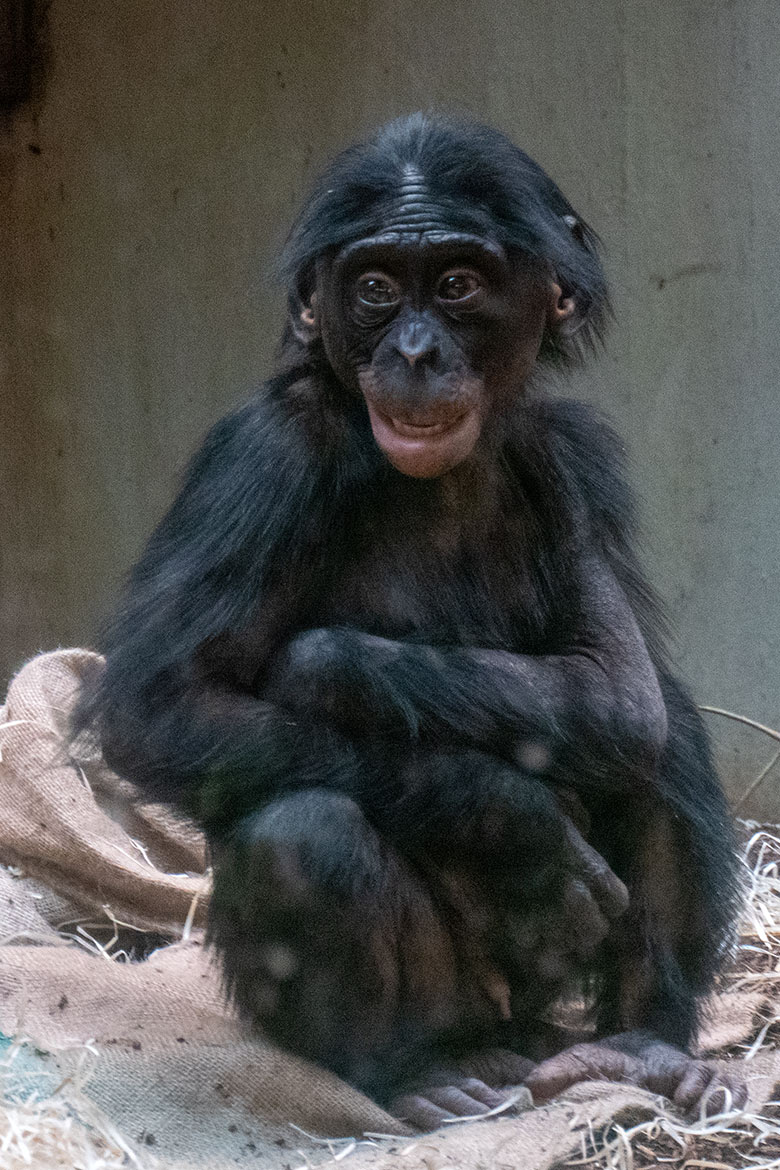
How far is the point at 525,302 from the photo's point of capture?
2.76 meters

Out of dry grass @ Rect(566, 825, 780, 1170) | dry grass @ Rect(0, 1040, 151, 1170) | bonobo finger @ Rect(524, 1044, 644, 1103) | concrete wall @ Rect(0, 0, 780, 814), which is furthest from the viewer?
concrete wall @ Rect(0, 0, 780, 814)

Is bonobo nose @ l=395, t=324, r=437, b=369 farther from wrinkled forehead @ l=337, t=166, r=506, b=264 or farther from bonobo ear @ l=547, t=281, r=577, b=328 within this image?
bonobo ear @ l=547, t=281, r=577, b=328

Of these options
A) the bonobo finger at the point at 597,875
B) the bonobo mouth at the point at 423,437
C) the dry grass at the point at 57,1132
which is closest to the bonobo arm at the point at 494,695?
the bonobo finger at the point at 597,875

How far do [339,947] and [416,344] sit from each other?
1038 millimetres

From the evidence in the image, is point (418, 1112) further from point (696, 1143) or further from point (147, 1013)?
point (147, 1013)

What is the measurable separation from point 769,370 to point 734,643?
32.0 inches

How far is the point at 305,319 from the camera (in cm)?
281

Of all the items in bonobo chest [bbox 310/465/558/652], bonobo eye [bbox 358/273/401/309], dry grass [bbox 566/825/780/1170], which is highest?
bonobo eye [bbox 358/273/401/309]

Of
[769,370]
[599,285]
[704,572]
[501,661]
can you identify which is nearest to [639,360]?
[769,370]

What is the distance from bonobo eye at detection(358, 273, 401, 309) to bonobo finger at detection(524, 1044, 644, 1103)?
1.43 metres

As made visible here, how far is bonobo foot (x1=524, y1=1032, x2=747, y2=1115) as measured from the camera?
266 centimetres

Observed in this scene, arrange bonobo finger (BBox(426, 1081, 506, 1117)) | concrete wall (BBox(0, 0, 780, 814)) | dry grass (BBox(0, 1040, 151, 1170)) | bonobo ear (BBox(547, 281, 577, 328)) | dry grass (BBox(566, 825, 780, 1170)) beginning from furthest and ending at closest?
1. concrete wall (BBox(0, 0, 780, 814))
2. bonobo ear (BBox(547, 281, 577, 328))
3. bonobo finger (BBox(426, 1081, 506, 1117))
4. dry grass (BBox(566, 825, 780, 1170))
5. dry grass (BBox(0, 1040, 151, 1170))

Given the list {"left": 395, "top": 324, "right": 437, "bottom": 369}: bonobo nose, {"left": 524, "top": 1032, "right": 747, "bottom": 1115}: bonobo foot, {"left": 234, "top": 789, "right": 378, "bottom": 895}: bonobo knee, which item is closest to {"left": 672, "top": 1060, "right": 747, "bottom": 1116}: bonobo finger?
{"left": 524, "top": 1032, "right": 747, "bottom": 1115}: bonobo foot

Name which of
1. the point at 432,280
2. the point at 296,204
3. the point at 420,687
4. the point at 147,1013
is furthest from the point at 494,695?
the point at 296,204
